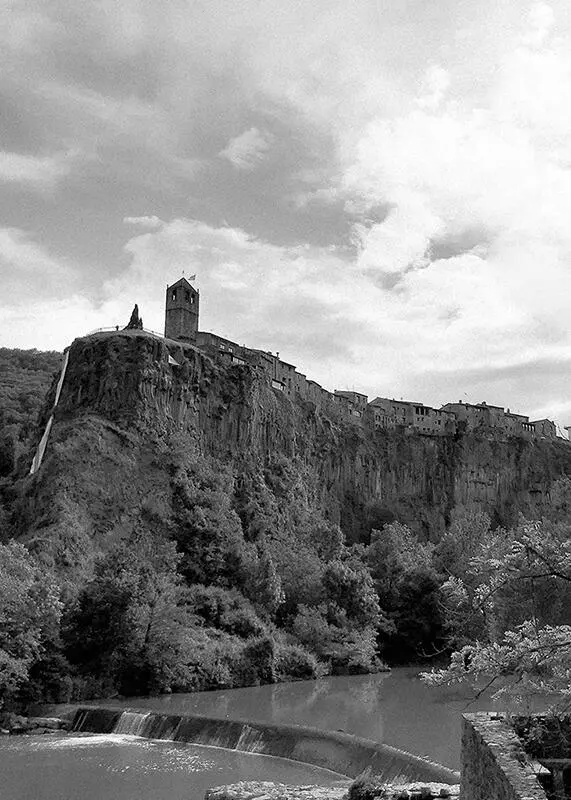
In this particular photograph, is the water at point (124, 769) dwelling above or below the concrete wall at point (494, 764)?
below

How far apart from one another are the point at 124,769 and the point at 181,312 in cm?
6401

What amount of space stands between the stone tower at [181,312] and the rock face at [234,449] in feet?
26.3

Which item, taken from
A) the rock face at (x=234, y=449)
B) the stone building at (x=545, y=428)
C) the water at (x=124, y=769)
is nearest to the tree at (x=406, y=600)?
the rock face at (x=234, y=449)

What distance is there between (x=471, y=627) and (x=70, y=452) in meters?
34.4

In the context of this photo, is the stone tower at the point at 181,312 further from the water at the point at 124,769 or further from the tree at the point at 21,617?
the water at the point at 124,769

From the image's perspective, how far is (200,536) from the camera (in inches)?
2395

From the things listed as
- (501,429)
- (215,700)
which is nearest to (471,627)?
(215,700)

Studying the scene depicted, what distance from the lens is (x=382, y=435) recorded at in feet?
342

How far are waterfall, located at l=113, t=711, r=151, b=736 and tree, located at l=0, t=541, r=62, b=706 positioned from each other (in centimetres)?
514

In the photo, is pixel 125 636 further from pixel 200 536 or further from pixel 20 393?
pixel 20 393

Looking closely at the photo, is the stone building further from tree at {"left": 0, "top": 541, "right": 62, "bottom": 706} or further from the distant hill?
tree at {"left": 0, "top": 541, "right": 62, "bottom": 706}

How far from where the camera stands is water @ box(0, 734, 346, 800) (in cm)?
2445

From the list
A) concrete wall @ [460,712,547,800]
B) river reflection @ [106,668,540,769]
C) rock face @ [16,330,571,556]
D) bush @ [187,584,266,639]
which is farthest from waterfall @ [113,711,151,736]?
rock face @ [16,330,571,556]

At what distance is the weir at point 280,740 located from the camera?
25281mm
